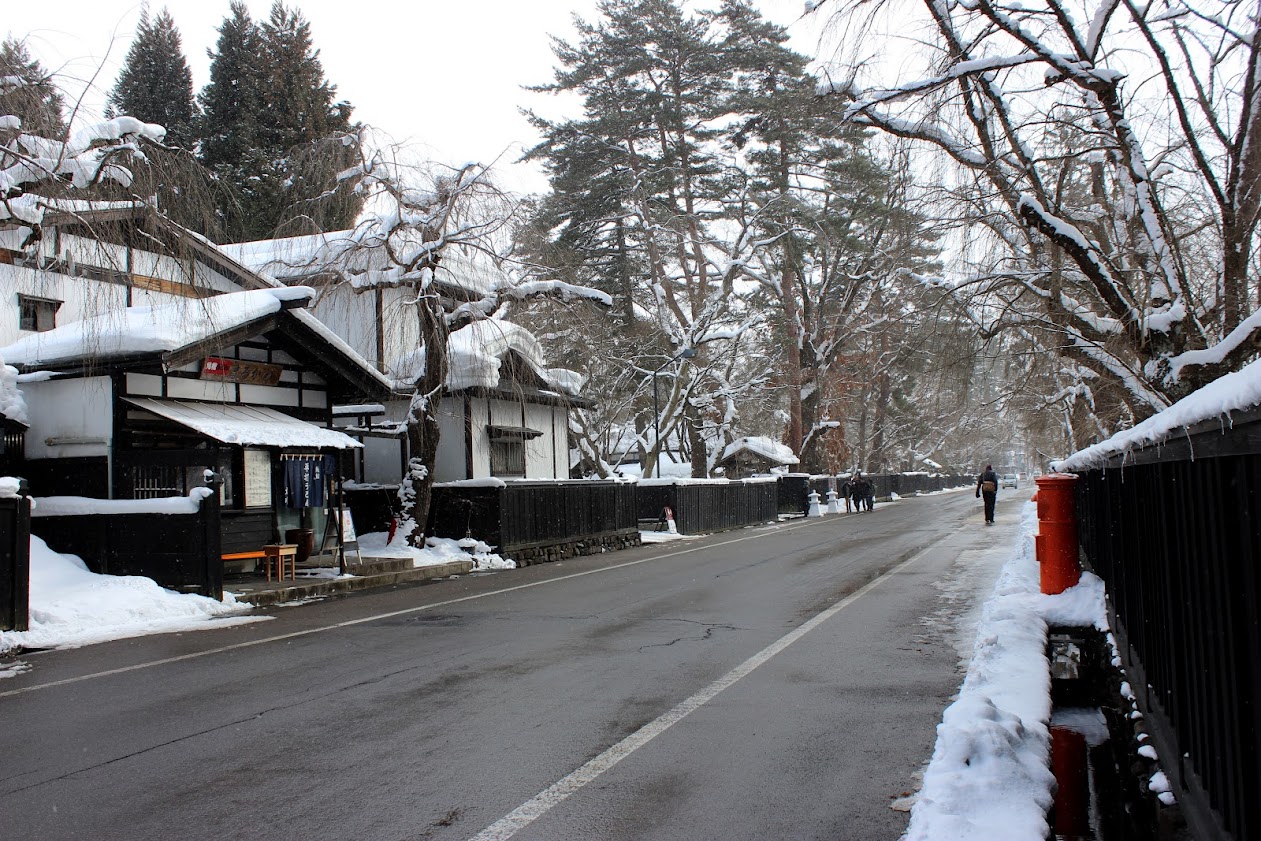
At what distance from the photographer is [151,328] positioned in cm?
1560

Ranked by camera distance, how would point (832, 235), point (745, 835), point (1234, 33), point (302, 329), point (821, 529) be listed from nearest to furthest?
point (745, 835) < point (1234, 33) < point (302, 329) < point (821, 529) < point (832, 235)

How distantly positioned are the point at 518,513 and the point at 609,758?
16.4m

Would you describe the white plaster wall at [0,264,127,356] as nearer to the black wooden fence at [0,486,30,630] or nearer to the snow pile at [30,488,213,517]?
the snow pile at [30,488,213,517]

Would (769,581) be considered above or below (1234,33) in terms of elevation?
below

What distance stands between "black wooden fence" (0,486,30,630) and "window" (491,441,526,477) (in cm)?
1709

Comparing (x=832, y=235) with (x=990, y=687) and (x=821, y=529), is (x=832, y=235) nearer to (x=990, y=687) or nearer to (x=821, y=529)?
(x=821, y=529)

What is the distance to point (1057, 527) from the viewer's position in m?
9.04

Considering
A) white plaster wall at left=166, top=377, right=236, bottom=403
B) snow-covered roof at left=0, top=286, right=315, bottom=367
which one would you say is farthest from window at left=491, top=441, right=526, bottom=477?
snow-covered roof at left=0, top=286, right=315, bottom=367

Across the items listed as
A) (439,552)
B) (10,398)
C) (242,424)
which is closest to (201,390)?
(242,424)

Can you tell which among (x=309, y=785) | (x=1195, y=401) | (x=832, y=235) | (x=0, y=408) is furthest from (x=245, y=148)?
(x=1195, y=401)

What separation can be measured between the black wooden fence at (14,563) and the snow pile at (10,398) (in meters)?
5.80

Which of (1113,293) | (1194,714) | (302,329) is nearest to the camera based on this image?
(1194,714)

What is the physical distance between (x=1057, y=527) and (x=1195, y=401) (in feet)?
21.2

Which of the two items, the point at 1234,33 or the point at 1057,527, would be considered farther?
the point at 1234,33
